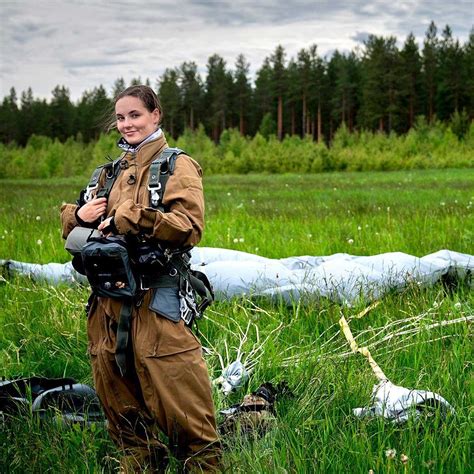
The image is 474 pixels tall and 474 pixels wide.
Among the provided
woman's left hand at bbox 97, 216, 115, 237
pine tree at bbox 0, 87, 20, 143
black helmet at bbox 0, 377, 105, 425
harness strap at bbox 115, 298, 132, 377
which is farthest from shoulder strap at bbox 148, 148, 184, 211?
pine tree at bbox 0, 87, 20, 143

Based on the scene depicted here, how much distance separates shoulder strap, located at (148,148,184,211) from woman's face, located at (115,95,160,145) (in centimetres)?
21

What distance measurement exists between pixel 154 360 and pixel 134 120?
3.59ft

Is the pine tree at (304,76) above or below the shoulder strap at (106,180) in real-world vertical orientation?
above

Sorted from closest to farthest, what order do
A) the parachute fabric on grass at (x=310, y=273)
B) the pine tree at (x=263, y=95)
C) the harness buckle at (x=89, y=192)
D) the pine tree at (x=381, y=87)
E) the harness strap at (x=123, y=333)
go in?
1. the harness strap at (x=123, y=333)
2. the harness buckle at (x=89, y=192)
3. the parachute fabric on grass at (x=310, y=273)
4. the pine tree at (x=381, y=87)
5. the pine tree at (x=263, y=95)

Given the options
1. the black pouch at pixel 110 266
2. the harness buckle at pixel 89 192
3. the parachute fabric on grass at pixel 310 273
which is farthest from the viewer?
the parachute fabric on grass at pixel 310 273

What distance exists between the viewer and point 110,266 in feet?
10.2

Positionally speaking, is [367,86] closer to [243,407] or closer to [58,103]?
[58,103]

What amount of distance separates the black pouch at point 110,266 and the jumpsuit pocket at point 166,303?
0.10m

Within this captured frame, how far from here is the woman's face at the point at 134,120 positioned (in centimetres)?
338

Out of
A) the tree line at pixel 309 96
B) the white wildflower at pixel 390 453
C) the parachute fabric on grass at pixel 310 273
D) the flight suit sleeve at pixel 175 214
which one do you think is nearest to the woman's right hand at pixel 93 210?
Result: the flight suit sleeve at pixel 175 214

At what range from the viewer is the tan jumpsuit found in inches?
124

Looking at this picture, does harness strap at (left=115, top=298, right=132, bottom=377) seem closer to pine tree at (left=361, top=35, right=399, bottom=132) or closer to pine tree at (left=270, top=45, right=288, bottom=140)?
pine tree at (left=361, top=35, right=399, bottom=132)

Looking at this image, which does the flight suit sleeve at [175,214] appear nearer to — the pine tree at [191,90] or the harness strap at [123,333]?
the harness strap at [123,333]

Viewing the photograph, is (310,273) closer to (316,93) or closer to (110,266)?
(110,266)
